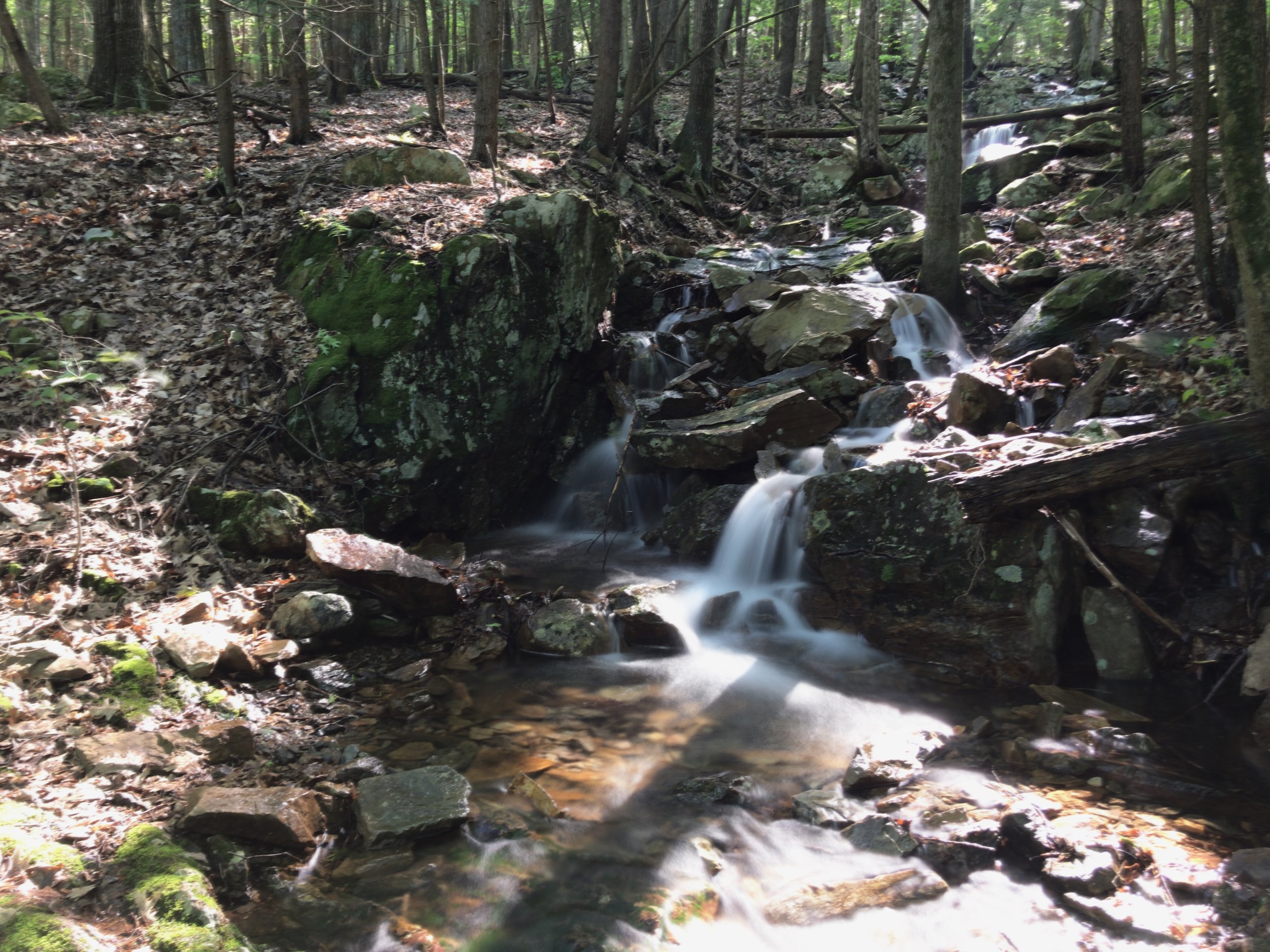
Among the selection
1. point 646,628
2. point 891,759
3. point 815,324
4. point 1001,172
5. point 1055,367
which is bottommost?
point 891,759

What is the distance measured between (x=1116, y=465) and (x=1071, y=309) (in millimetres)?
3637

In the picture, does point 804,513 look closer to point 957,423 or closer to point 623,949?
point 957,423

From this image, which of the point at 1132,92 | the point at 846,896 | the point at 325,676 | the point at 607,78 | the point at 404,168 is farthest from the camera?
the point at 607,78

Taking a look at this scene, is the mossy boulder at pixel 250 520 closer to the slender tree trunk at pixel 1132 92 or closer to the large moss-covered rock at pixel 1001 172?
the slender tree trunk at pixel 1132 92

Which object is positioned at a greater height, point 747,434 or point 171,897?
point 747,434

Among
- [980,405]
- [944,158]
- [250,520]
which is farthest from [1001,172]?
[250,520]

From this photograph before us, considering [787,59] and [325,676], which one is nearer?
[325,676]

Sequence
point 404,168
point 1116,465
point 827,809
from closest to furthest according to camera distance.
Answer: point 827,809, point 1116,465, point 404,168

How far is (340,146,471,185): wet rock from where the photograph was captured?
364 inches

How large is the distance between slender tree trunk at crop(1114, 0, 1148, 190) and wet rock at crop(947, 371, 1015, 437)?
21.3 ft

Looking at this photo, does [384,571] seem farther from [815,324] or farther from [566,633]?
[815,324]

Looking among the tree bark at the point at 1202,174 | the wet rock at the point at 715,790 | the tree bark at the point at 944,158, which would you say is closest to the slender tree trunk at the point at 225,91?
the tree bark at the point at 944,158

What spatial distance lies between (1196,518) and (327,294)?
7.36 metres

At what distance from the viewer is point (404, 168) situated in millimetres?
9383
